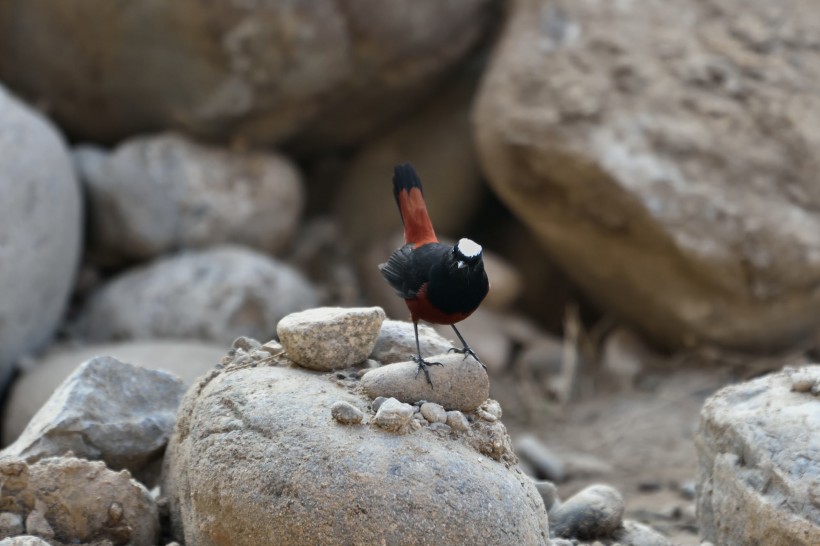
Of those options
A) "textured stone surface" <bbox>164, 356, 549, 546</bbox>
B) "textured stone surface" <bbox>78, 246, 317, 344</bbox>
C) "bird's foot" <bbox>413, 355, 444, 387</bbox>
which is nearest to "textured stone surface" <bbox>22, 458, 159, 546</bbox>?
"textured stone surface" <bbox>164, 356, 549, 546</bbox>

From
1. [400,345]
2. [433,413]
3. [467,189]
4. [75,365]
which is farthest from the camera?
[467,189]

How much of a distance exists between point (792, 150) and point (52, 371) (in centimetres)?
346

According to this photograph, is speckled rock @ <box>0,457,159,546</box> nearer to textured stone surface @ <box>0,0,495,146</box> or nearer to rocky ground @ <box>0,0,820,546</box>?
rocky ground @ <box>0,0,820,546</box>

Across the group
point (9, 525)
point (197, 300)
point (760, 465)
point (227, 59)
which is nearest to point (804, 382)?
point (760, 465)

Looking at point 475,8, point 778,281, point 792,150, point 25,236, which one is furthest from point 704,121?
point 25,236

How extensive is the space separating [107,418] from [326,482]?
88 cm

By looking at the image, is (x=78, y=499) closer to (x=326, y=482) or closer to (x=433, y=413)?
(x=326, y=482)

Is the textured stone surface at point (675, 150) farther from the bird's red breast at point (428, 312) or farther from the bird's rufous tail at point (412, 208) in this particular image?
the bird's red breast at point (428, 312)

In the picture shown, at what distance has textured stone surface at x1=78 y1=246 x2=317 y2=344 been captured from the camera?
496 cm

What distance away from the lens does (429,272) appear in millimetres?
2383

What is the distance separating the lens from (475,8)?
17.5ft

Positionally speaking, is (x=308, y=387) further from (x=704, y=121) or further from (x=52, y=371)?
(x=704, y=121)

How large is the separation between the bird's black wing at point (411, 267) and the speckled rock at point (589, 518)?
2.36ft

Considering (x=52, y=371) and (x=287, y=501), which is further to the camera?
(x=52, y=371)
